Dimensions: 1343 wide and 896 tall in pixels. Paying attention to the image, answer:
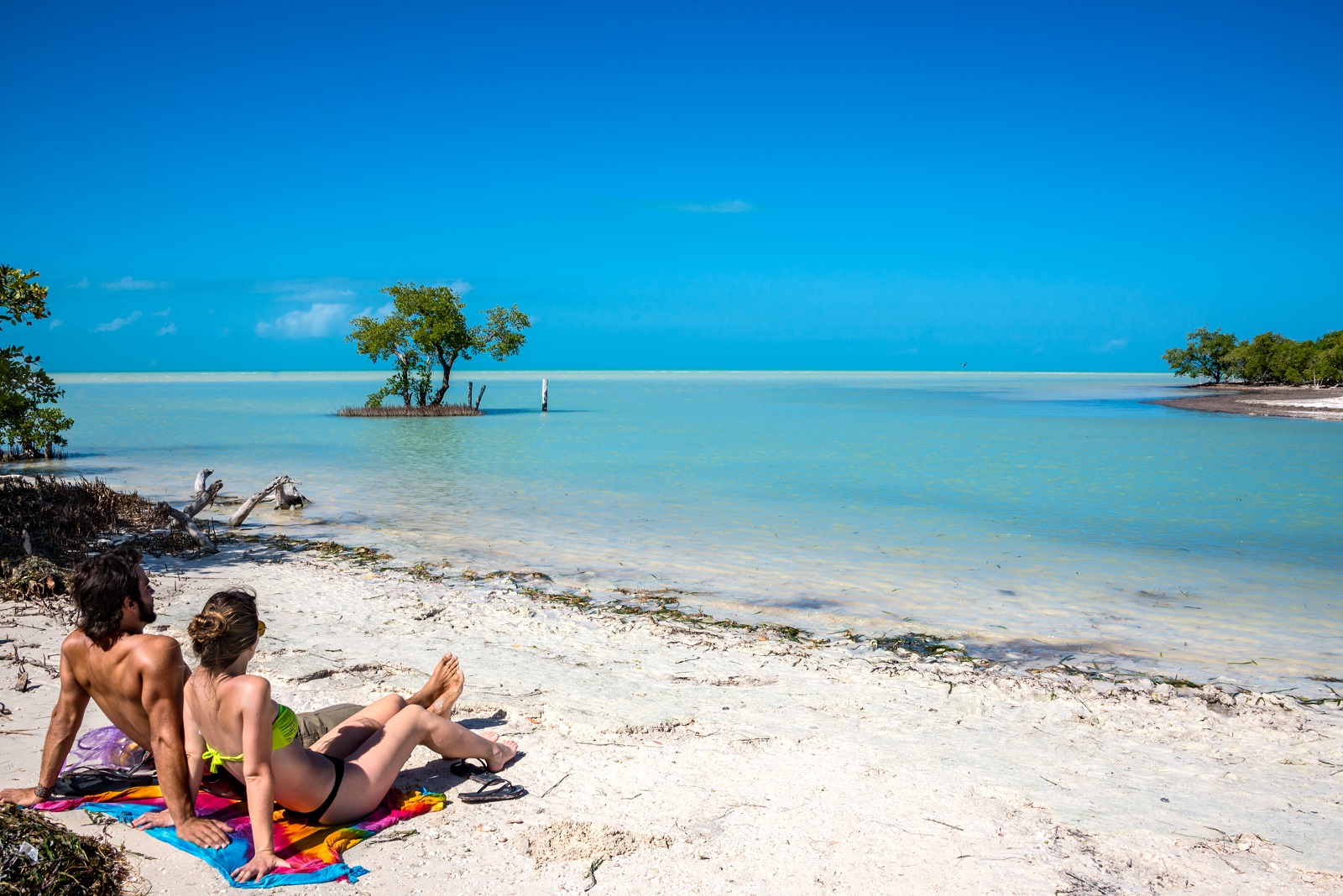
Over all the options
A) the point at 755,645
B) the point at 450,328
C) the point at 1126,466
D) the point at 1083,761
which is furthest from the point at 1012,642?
the point at 450,328

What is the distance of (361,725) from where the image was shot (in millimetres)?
4262

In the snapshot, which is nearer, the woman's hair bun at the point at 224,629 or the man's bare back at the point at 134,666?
the woman's hair bun at the point at 224,629

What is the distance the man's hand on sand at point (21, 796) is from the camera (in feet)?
13.3

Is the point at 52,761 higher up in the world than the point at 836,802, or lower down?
higher up

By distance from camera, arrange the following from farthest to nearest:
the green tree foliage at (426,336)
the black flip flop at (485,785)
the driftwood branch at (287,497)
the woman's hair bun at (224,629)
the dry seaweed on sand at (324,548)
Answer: the green tree foliage at (426,336)
the driftwood branch at (287,497)
the dry seaweed on sand at (324,548)
the black flip flop at (485,785)
the woman's hair bun at (224,629)

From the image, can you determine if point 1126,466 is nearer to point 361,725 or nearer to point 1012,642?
point 1012,642

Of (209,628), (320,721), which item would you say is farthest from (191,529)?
(209,628)

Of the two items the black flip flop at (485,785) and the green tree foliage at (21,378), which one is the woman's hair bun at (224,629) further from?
the green tree foliage at (21,378)

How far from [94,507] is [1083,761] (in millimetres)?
11913

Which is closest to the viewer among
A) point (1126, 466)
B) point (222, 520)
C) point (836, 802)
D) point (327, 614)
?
point (836, 802)

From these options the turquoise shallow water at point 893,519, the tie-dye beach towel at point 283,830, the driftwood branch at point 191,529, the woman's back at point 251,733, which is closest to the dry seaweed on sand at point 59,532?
the driftwood branch at point 191,529

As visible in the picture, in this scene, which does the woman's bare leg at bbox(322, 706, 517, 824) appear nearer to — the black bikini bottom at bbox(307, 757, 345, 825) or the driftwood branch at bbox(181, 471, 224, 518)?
the black bikini bottom at bbox(307, 757, 345, 825)

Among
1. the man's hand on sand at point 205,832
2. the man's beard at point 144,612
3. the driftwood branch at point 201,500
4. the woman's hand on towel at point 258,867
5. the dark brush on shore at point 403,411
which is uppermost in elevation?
the dark brush on shore at point 403,411

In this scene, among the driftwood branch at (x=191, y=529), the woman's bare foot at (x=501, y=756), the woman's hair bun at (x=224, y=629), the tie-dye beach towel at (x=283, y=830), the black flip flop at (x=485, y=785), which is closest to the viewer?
the woman's hair bun at (x=224, y=629)
